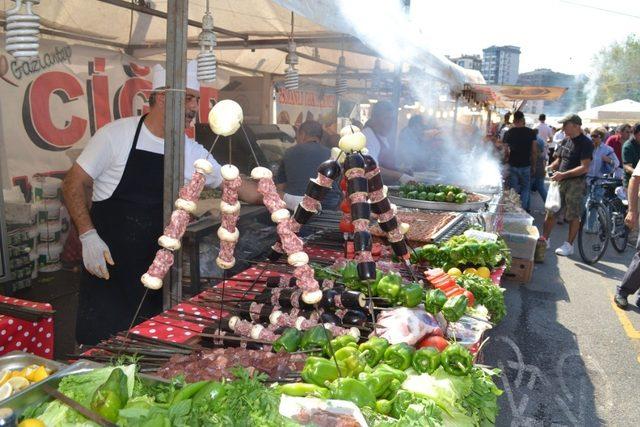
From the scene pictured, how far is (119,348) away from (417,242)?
9.18 ft

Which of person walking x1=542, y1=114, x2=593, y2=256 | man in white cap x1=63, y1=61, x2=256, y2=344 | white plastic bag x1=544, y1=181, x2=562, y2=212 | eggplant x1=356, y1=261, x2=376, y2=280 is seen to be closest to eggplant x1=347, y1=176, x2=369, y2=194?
eggplant x1=356, y1=261, x2=376, y2=280

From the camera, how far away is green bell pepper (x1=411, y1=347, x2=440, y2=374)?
2.23 meters

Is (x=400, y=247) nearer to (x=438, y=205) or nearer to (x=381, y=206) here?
(x=381, y=206)

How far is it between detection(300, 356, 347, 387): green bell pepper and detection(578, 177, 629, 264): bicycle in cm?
782

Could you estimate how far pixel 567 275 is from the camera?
7.88 m

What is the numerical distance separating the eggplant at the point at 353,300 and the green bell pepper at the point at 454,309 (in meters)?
0.46

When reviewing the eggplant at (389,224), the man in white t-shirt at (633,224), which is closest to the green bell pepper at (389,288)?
the eggplant at (389,224)

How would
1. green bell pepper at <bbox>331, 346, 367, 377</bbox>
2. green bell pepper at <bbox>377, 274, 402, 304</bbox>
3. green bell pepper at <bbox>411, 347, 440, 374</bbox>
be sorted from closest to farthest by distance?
green bell pepper at <bbox>331, 346, 367, 377</bbox> < green bell pepper at <bbox>411, 347, 440, 374</bbox> < green bell pepper at <bbox>377, 274, 402, 304</bbox>

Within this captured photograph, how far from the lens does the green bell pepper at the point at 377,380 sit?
77.9 inches

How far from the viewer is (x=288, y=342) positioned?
2.38 metres

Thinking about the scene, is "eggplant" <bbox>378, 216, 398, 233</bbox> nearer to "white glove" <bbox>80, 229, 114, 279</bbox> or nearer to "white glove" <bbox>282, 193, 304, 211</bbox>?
"white glove" <bbox>282, 193, 304, 211</bbox>

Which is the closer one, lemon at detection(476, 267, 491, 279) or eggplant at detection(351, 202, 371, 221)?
eggplant at detection(351, 202, 371, 221)

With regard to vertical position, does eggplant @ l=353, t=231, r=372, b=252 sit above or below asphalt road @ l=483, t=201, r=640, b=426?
above

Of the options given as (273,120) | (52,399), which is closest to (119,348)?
(52,399)
